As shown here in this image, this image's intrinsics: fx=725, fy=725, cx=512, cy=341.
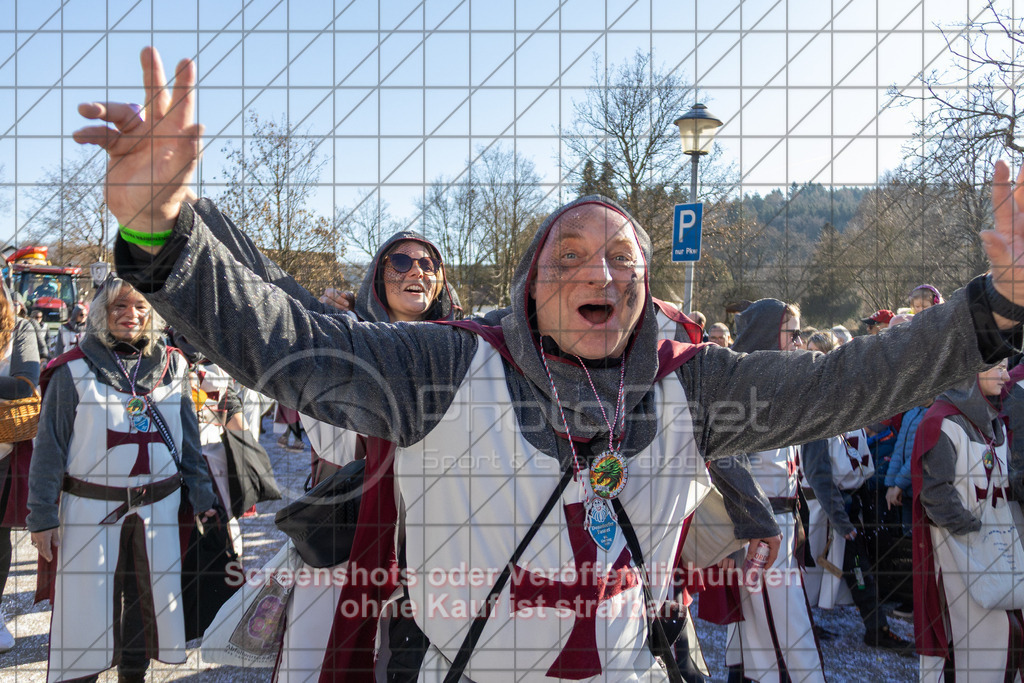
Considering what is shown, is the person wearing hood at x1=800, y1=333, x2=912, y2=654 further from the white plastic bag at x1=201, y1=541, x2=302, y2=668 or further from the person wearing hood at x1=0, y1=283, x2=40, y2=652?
the person wearing hood at x1=0, y1=283, x2=40, y2=652

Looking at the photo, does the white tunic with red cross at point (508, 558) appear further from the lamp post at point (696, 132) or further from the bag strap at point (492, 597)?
the lamp post at point (696, 132)

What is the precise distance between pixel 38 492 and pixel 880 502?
5.02m

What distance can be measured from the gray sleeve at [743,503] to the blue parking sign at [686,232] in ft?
2.29

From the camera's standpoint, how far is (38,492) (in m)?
2.99

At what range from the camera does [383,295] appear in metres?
2.86

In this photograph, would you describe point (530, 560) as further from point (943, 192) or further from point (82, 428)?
point (82, 428)

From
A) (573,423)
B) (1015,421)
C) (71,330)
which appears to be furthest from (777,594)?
(71,330)

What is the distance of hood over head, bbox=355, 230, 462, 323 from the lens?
9.20ft

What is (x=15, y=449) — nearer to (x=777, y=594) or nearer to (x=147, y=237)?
(x=147, y=237)

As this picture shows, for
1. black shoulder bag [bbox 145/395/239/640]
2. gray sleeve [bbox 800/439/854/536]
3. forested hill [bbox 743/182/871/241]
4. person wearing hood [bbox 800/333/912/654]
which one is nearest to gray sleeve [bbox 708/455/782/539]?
forested hill [bbox 743/182/871/241]

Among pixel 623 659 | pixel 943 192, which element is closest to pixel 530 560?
pixel 623 659

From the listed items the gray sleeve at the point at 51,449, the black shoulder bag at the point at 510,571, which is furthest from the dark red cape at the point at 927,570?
the gray sleeve at the point at 51,449

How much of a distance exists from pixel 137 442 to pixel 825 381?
2900 millimetres

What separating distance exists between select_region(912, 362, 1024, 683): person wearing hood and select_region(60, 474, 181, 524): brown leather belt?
11.0ft
